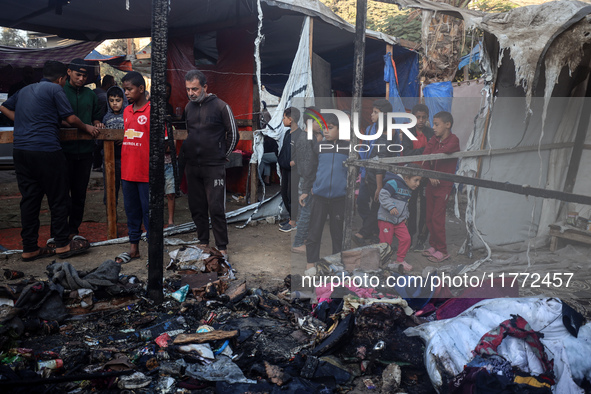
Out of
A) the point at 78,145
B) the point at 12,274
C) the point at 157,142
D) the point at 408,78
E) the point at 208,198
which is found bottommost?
the point at 12,274

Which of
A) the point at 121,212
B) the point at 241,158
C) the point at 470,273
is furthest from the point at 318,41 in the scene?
the point at 470,273

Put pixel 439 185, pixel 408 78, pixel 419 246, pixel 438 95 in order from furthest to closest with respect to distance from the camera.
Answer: pixel 408 78 < pixel 438 95 < pixel 419 246 < pixel 439 185

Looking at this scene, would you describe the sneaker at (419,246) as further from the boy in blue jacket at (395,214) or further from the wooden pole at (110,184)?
the wooden pole at (110,184)

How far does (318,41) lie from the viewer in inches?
368

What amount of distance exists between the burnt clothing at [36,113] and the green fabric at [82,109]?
1.56 ft

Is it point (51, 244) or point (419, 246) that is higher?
point (51, 244)

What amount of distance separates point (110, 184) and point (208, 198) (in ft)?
4.56

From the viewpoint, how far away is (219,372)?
2830 millimetres

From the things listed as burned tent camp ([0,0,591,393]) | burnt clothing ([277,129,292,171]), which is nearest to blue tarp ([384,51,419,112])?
burned tent camp ([0,0,591,393])

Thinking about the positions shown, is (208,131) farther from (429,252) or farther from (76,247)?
(429,252)

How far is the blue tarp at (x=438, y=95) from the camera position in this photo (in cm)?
809

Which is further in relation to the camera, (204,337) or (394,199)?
(394,199)

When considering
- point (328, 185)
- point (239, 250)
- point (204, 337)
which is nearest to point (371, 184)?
point (328, 185)

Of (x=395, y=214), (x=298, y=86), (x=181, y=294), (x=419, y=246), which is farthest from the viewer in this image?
(x=298, y=86)
